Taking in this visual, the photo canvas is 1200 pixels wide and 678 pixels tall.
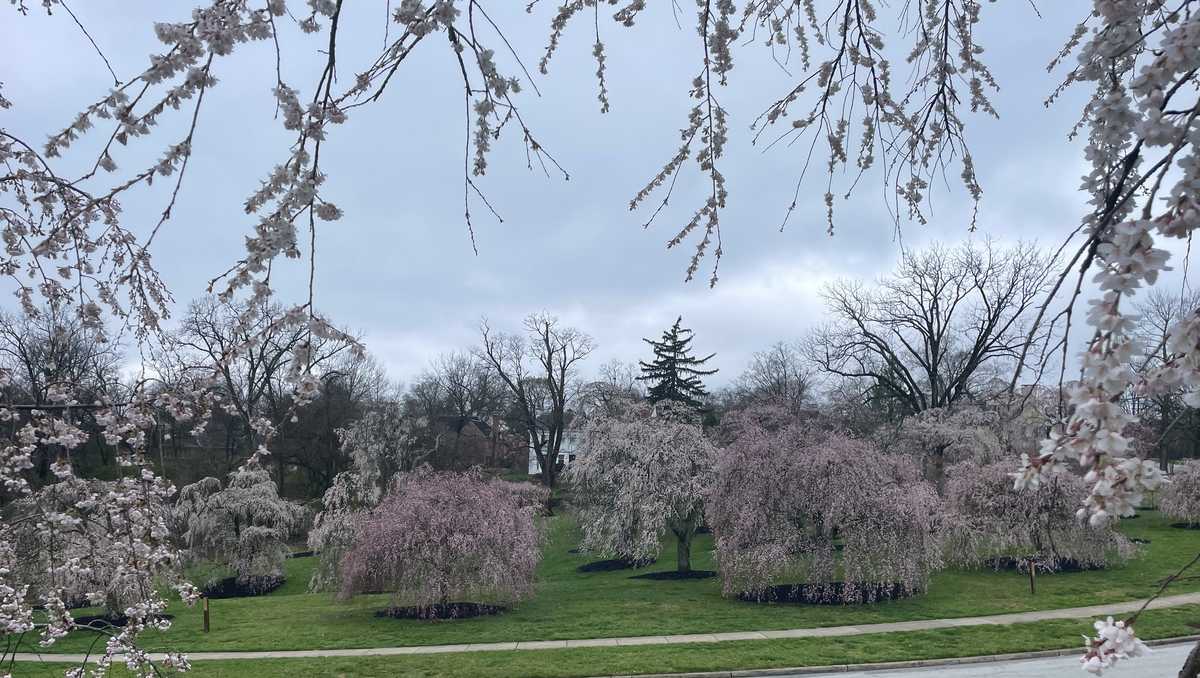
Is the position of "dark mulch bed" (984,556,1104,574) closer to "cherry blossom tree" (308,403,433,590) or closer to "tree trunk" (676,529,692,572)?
"tree trunk" (676,529,692,572)

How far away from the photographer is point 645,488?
57.3 ft

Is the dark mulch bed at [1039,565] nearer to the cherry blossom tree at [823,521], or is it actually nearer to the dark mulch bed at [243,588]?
the cherry blossom tree at [823,521]

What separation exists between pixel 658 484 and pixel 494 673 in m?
8.39

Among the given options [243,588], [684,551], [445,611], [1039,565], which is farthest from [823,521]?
[243,588]

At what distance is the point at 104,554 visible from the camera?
538 cm

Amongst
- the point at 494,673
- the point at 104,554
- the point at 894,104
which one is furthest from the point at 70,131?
the point at 494,673

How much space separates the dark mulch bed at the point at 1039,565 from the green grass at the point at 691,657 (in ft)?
16.2

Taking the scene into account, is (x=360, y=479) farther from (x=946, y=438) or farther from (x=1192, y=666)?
(x=1192, y=666)

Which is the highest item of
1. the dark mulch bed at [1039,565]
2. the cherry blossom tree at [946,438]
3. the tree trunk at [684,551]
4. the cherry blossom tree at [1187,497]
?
the cherry blossom tree at [946,438]

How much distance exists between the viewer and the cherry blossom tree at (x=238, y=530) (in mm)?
18750

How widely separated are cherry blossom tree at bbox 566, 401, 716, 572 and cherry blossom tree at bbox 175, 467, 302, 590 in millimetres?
7916

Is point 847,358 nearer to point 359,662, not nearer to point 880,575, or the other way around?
point 880,575

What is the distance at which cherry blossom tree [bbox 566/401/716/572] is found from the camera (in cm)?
1700

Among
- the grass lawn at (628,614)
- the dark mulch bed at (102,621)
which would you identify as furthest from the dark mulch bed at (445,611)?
the dark mulch bed at (102,621)
